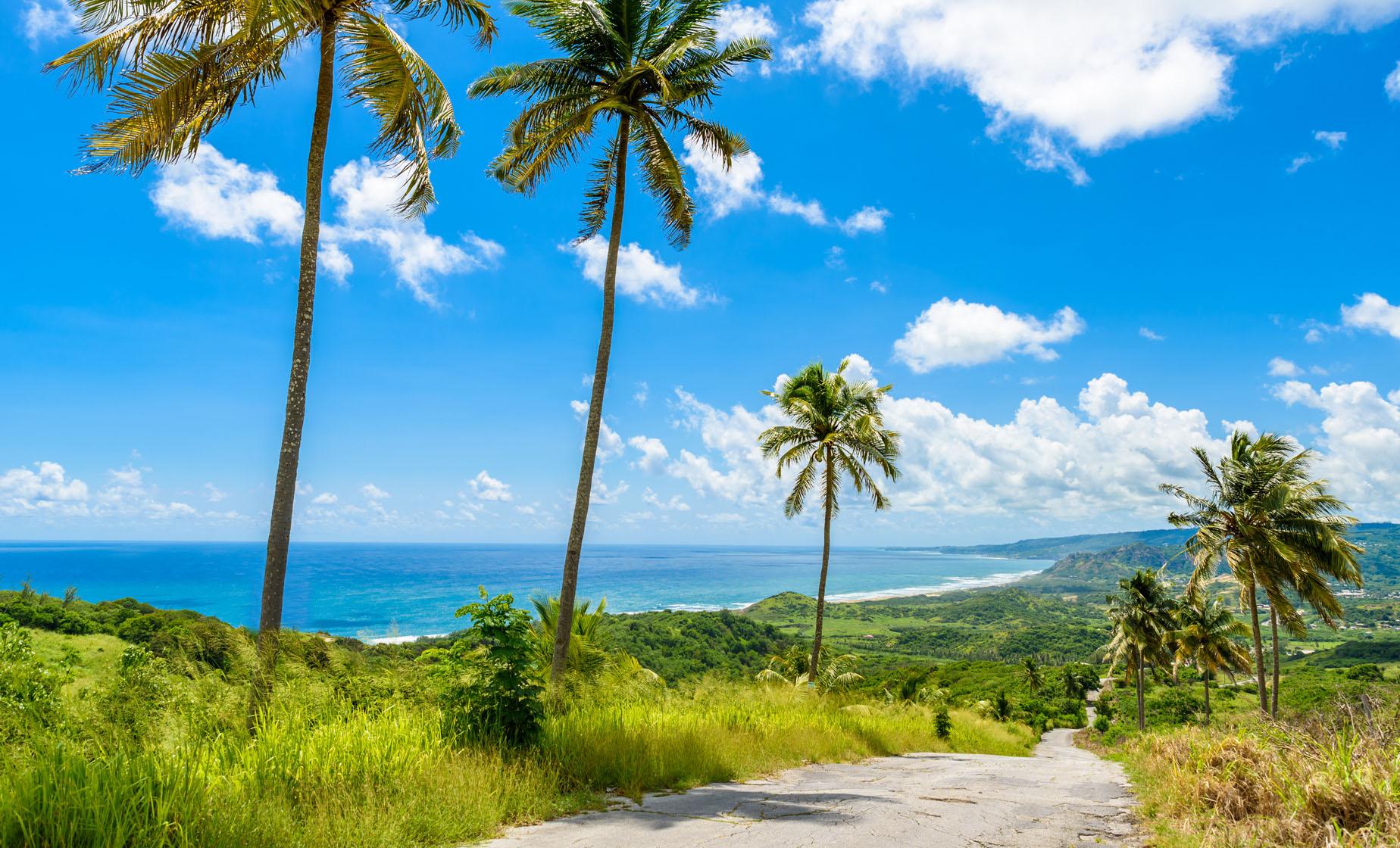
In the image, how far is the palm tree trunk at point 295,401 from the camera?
261 inches

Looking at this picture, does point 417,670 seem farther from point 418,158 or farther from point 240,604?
point 240,604

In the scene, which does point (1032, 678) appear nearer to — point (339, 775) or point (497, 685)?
point (497, 685)

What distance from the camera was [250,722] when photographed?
596 centimetres

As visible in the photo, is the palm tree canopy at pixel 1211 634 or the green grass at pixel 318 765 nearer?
the green grass at pixel 318 765

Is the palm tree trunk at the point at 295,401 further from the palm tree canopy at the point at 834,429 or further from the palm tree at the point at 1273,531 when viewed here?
the palm tree at the point at 1273,531

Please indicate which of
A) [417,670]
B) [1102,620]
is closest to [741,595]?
[1102,620]

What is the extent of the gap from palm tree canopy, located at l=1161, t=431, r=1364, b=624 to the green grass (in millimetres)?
21679

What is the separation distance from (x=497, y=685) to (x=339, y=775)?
1831 mm

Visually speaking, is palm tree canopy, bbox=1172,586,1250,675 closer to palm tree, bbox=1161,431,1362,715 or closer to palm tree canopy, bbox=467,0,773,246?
palm tree, bbox=1161,431,1362,715

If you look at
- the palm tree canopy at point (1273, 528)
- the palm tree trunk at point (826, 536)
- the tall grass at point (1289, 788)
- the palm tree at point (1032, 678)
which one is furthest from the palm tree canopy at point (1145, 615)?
the palm tree at point (1032, 678)

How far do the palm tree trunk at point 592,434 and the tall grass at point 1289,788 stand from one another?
726 cm

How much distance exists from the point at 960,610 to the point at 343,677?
209m

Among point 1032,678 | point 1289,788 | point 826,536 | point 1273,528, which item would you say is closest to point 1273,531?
point 1273,528

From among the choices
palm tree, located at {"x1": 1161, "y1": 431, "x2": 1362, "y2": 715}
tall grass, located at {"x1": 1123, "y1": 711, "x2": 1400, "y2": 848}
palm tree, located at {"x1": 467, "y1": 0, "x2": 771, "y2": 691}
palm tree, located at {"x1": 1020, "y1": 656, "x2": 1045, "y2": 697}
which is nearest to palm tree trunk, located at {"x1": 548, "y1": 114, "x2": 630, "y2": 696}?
palm tree, located at {"x1": 467, "y1": 0, "x2": 771, "y2": 691}
